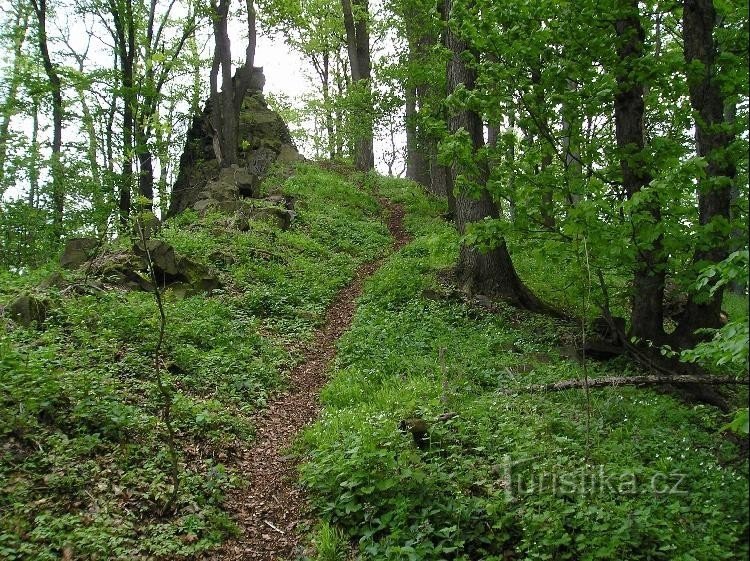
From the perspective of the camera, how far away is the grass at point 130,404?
4.62 m

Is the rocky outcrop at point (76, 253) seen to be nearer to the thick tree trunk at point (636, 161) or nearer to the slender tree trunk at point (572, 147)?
the slender tree trunk at point (572, 147)

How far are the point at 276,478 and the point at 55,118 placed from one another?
654 inches

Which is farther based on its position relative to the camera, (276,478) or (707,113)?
(707,113)

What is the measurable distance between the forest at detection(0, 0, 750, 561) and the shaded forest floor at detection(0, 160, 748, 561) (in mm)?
32

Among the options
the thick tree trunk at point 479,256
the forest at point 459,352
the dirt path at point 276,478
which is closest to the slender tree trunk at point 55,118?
the forest at point 459,352

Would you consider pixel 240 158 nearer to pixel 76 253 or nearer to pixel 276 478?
pixel 76 253

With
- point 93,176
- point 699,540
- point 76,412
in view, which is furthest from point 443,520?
point 93,176

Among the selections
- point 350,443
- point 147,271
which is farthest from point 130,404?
point 147,271

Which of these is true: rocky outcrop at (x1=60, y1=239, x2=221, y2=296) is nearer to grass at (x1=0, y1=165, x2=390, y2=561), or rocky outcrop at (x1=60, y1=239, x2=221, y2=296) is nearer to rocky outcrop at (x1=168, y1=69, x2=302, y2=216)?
grass at (x1=0, y1=165, x2=390, y2=561)

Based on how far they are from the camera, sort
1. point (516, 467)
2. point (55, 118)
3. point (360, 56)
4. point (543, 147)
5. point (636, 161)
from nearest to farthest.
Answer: point (516, 467) → point (636, 161) → point (543, 147) → point (55, 118) → point (360, 56)

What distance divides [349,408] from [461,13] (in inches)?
219

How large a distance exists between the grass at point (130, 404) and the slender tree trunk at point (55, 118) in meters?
2.57

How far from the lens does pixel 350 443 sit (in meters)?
5.64

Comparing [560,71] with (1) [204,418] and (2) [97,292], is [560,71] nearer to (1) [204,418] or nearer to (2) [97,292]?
(1) [204,418]
